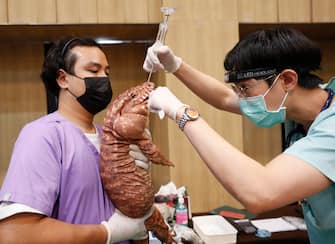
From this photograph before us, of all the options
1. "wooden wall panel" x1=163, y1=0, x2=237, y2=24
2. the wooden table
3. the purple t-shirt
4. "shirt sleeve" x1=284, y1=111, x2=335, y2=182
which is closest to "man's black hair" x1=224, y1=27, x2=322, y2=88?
"shirt sleeve" x1=284, y1=111, x2=335, y2=182

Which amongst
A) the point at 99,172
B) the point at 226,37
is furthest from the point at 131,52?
the point at 99,172

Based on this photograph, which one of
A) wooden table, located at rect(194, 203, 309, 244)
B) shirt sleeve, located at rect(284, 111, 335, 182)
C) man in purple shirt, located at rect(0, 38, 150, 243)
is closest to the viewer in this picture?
shirt sleeve, located at rect(284, 111, 335, 182)

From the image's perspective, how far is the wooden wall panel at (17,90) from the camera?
2.66 metres

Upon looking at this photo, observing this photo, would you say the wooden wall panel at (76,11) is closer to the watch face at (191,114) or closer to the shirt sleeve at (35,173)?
the shirt sleeve at (35,173)

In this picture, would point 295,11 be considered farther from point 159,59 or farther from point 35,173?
point 35,173

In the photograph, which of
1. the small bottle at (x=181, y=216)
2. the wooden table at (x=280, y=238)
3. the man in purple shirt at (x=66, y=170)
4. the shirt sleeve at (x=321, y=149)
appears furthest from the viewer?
the small bottle at (x=181, y=216)

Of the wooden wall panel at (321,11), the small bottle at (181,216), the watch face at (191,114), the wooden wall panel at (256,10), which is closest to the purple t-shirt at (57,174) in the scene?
the watch face at (191,114)

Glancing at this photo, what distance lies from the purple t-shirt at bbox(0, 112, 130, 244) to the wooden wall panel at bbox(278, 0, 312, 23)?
5.84 ft

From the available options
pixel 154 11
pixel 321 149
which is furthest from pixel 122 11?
pixel 321 149

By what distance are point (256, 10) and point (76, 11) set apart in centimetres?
120

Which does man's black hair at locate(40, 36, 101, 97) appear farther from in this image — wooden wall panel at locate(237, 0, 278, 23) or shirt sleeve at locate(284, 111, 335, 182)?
wooden wall panel at locate(237, 0, 278, 23)

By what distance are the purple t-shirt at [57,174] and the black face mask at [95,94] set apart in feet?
0.36

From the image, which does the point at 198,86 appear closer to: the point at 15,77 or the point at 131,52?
the point at 131,52

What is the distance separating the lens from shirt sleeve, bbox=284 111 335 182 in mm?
920
